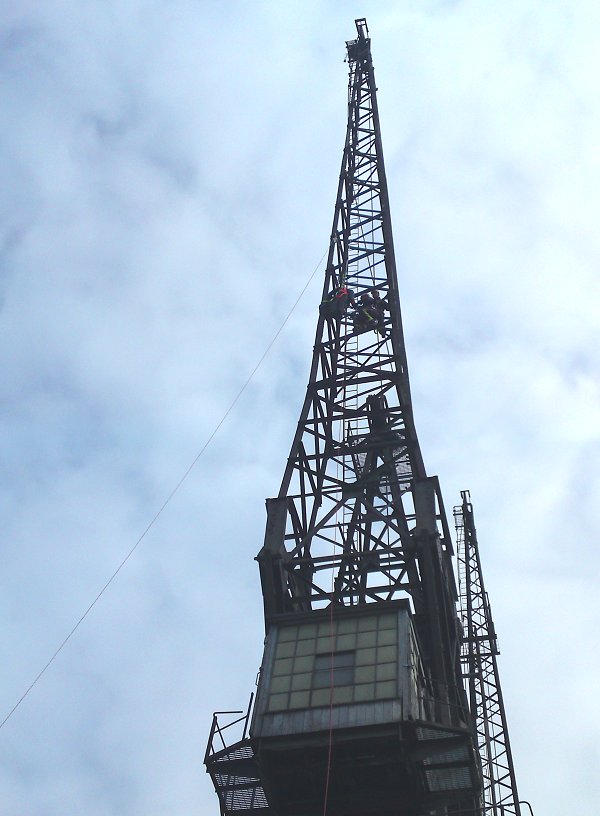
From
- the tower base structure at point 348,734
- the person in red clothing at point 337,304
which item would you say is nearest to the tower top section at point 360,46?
the person in red clothing at point 337,304

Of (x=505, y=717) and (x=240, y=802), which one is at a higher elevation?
(x=505, y=717)

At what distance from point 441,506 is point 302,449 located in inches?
249

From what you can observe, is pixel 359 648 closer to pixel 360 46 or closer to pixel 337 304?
pixel 337 304

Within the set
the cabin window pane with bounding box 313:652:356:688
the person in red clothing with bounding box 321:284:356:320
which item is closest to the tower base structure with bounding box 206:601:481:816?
the cabin window pane with bounding box 313:652:356:688

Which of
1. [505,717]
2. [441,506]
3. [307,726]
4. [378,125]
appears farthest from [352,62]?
[307,726]

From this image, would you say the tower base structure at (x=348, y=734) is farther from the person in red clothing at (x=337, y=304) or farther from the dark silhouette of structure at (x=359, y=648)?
the person in red clothing at (x=337, y=304)

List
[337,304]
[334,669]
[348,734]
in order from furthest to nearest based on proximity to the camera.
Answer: [337,304] → [334,669] → [348,734]

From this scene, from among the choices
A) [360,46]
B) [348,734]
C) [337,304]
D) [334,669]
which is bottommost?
[348,734]

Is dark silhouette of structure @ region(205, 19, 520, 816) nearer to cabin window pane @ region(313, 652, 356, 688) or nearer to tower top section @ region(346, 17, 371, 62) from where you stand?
cabin window pane @ region(313, 652, 356, 688)

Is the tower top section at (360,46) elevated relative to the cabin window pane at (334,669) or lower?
elevated

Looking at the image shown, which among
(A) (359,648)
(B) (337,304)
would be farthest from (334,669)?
(B) (337,304)

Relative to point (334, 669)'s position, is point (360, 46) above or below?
above

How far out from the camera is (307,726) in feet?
92.0

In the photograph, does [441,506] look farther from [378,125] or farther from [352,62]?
[352,62]
